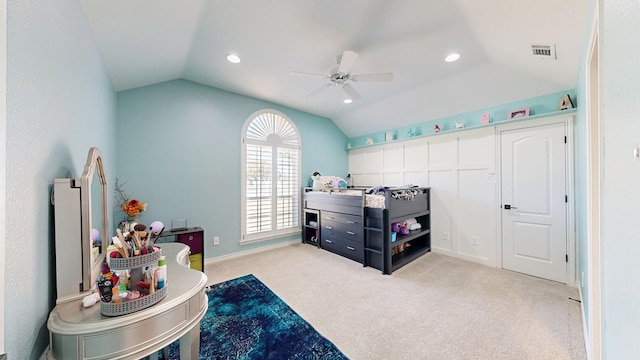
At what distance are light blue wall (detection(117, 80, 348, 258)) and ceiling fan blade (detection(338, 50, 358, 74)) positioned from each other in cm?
209

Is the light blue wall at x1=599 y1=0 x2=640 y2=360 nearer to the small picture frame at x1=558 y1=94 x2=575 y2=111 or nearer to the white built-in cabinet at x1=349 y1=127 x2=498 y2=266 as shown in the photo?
the small picture frame at x1=558 y1=94 x2=575 y2=111

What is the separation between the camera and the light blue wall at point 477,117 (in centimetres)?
291

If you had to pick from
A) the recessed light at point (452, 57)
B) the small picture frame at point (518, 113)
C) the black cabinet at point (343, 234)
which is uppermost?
the recessed light at point (452, 57)

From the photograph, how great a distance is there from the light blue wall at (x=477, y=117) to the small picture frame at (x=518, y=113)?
0.07m

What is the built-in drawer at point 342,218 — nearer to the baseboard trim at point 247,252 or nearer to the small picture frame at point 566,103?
the baseboard trim at point 247,252

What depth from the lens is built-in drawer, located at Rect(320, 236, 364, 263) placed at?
357cm

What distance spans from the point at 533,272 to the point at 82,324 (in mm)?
4440

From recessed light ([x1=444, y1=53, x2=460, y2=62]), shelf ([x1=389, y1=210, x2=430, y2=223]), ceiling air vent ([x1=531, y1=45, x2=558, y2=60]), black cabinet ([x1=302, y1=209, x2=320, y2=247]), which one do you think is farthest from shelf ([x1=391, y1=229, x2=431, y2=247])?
ceiling air vent ([x1=531, y1=45, x2=558, y2=60])

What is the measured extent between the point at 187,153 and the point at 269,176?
139cm

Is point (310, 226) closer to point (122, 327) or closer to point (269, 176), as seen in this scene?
point (269, 176)

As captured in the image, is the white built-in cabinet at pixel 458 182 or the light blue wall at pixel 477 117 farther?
the white built-in cabinet at pixel 458 182

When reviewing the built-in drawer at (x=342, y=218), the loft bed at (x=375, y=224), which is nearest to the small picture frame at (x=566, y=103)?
the loft bed at (x=375, y=224)

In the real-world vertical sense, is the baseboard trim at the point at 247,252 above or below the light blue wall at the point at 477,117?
below

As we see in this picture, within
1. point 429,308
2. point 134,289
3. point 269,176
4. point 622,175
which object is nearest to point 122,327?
point 134,289
